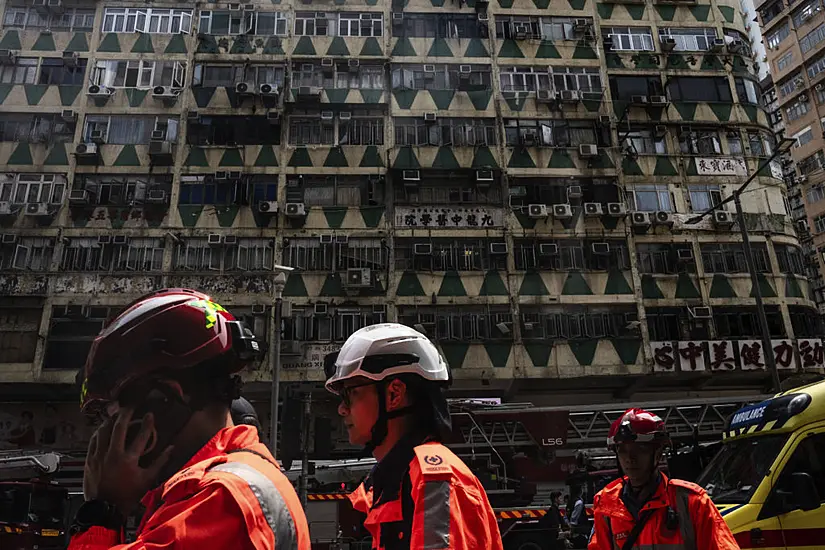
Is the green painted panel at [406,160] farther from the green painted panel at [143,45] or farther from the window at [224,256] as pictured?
the green painted panel at [143,45]

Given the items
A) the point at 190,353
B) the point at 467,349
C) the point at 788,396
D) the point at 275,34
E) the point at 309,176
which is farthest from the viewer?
the point at 275,34

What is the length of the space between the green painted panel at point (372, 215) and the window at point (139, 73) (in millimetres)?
8748

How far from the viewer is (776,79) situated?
135ft

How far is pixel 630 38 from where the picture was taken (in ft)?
81.9

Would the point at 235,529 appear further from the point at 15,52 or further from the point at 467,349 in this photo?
the point at 15,52

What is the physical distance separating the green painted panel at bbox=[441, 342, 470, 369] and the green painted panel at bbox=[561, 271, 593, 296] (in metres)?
4.23

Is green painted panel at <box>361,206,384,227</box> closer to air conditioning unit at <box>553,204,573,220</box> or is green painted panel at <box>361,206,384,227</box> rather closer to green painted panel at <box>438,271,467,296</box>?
green painted panel at <box>438,271,467,296</box>

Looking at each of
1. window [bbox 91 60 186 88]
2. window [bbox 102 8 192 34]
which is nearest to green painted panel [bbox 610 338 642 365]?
window [bbox 91 60 186 88]

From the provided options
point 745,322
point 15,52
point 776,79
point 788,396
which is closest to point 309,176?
point 15,52

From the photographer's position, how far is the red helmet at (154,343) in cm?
157

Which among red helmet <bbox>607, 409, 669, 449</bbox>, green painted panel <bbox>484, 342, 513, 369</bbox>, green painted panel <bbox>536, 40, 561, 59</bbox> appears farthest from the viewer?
green painted panel <bbox>536, 40, 561, 59</bbox>

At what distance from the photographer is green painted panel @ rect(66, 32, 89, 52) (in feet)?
74.9

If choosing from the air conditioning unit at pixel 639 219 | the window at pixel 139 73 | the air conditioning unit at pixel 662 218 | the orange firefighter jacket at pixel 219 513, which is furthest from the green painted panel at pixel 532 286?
the orange firefighter jacket at pixel 219 513

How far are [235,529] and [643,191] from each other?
24020 millimetres
